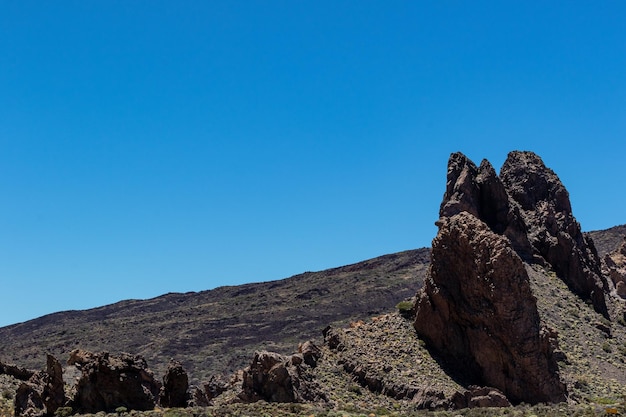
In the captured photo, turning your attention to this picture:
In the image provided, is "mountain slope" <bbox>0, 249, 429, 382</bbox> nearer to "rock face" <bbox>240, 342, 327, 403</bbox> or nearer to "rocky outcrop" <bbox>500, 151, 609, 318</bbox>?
"rocky outcrop" <bbox>500, 151, 609, 318</bbox>

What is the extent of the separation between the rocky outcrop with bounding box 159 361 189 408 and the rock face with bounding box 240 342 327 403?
2.91 meters

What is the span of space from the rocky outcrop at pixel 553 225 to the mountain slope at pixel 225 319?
125 feet

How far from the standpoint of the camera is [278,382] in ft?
116

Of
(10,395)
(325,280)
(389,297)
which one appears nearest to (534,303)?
(10,395)

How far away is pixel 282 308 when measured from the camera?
391 ft

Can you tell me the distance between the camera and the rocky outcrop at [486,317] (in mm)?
36812

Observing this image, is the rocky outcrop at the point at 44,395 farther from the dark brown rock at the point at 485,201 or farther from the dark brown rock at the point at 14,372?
the dark brown rock at the point at 485,201

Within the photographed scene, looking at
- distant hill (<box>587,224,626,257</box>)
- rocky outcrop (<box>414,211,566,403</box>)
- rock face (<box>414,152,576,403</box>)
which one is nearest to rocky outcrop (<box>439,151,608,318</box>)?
rock face (<box>414,152,576,403</box>)

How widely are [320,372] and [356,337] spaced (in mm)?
3982

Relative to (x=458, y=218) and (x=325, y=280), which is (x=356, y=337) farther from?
(x=325, y=280)

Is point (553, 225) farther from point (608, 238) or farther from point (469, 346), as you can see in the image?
point (608, 238)

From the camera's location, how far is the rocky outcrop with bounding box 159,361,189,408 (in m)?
35.1

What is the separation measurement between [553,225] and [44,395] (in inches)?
1372

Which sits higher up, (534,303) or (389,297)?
(389,297)
